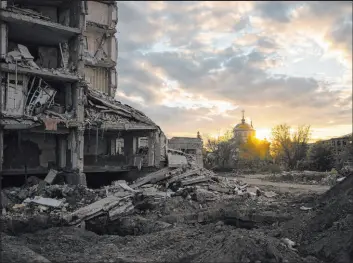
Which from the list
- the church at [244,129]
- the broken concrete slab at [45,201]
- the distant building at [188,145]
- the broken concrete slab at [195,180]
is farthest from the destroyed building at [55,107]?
the church at [244,129]

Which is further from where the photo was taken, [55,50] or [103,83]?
[103,83]

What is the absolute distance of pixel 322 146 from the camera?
36.5 metres

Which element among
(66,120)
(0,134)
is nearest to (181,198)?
(66,120)

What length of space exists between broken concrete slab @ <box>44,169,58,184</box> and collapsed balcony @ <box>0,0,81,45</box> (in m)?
6.84

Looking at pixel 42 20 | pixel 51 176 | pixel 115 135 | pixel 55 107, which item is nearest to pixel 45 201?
pixel 51 176

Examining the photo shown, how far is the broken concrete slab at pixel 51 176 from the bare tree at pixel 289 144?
29919mm

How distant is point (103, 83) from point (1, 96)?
44.8 ft

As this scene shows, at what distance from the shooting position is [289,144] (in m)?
43.9

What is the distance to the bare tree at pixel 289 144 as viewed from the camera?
41.7 meters

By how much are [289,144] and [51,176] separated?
32767 millimetres

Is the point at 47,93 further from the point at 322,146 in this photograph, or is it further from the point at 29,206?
the point at 322,146

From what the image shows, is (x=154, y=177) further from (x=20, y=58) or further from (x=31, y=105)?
(x=20, y=58)

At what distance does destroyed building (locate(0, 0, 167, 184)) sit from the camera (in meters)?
16.4

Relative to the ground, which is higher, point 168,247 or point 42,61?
point 42,61
